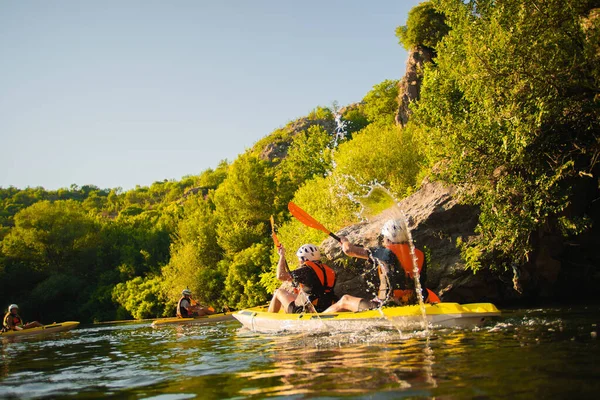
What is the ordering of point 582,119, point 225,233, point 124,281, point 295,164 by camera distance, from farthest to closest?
point 295,164 → point 124,281 → point 225,233 → point 582,119

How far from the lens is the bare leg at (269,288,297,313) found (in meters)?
11.4

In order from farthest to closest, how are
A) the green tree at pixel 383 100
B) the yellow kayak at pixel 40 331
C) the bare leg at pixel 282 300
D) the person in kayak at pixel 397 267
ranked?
the green tree at pixel 383 100 → the yellow kayak at pixel 40 331 → the bare leg at pixel 282 300 → the person in kayak at pixel 397 267

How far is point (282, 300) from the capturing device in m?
11.6

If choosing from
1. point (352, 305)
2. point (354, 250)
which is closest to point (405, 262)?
point (354, 250)

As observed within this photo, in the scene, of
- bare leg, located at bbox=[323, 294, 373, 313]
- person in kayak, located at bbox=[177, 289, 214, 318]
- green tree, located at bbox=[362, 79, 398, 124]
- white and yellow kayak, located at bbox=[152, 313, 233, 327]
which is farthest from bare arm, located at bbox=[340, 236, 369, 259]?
green tree, located at bbox=[362, 79, 398, 124]

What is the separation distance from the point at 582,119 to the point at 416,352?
7.12 meters

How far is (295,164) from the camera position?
49.4 metres

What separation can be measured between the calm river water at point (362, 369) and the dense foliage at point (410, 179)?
11.2ft

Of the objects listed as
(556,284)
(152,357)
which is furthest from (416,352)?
(556,284)

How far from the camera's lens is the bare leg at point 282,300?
1142cm

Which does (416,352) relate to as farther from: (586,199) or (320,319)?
(586,199)

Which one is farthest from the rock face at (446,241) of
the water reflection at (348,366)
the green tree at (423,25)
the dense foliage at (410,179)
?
the green tree at (423,25)

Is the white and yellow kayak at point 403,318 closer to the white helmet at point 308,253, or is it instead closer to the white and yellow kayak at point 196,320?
the white helmet at point 308,253

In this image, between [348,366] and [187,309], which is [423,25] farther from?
[348,366]
